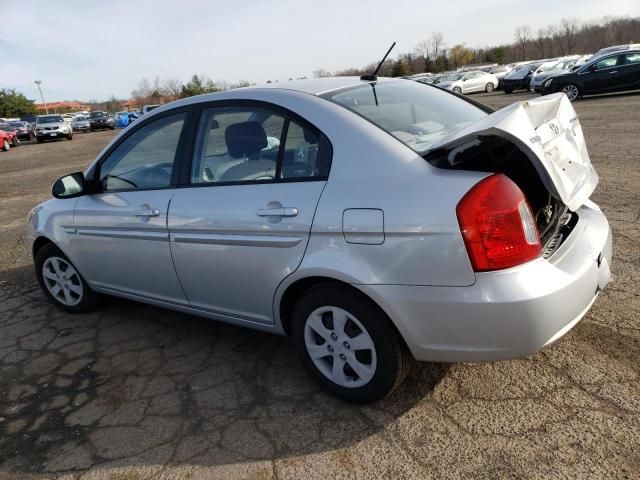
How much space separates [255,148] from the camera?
119 inches

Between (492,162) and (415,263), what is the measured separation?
61cm

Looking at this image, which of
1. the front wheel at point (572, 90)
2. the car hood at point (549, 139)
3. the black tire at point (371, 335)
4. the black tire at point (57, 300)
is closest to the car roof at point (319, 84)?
the car hood at point (549, 139)

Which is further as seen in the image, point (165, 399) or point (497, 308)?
point (165, 399)

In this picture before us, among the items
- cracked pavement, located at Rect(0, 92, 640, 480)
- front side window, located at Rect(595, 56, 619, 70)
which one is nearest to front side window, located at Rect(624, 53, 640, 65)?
front side window, located at Rect(595, 56, 619, 70)

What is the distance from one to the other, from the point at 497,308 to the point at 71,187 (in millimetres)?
3094

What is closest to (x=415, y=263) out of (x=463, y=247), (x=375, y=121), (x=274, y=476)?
(x=463, y=247)

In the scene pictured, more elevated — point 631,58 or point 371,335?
point 631,58

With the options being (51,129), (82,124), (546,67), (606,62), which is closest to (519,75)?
(546,67)

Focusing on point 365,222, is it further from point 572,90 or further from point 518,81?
point 518,81

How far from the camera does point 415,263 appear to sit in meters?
2.26

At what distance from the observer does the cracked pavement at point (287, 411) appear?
231 cm

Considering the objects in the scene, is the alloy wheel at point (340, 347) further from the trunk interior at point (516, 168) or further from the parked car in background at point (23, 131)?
the parked car in background at point (23, 131)

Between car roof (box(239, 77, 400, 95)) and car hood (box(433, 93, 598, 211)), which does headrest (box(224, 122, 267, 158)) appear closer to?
car roof (box(239, 77, 400, 95))

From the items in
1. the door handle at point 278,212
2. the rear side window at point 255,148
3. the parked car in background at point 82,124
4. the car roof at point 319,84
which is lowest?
the door handle at point 278,212
